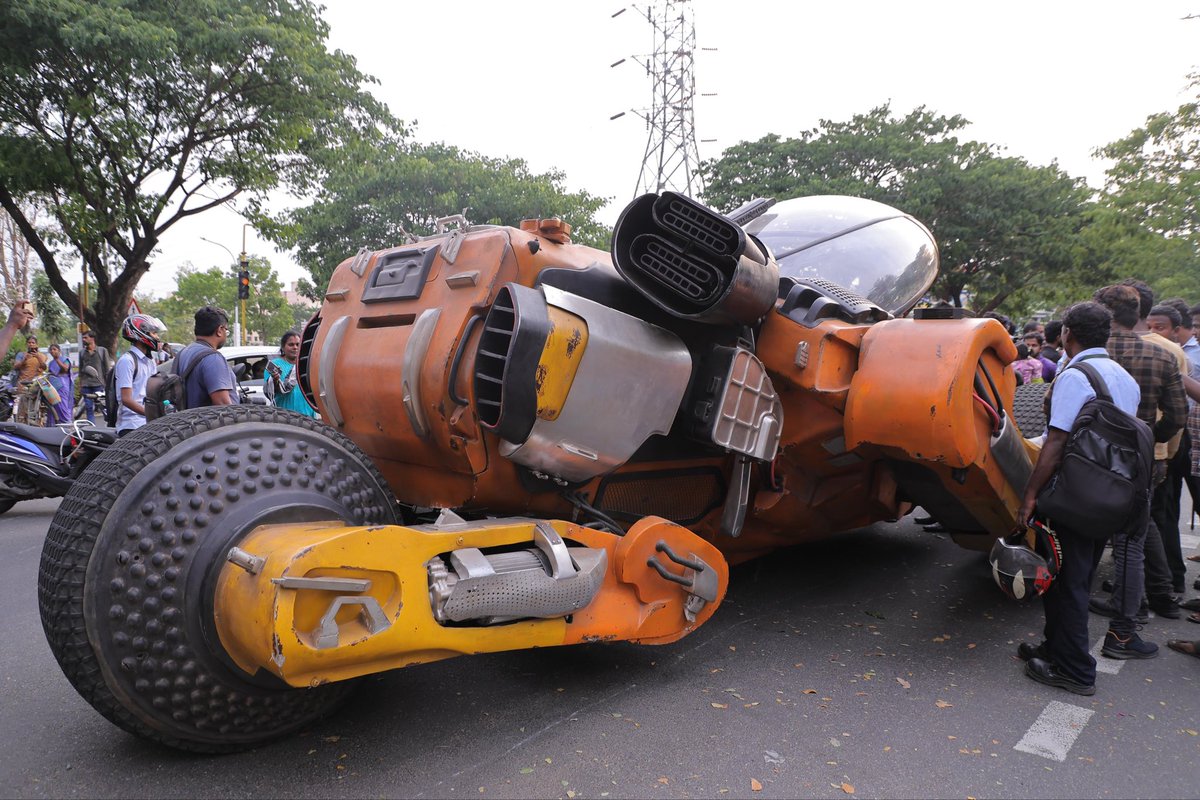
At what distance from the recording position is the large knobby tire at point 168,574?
2098mm

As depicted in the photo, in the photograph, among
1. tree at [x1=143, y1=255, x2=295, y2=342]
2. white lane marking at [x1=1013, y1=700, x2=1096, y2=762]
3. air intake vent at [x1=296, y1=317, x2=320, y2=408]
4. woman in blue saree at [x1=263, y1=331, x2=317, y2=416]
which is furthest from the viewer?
tree at [x1=143, y1=255, x2=295, y2=342]

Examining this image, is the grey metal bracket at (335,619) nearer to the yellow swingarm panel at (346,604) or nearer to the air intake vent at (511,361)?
the yellow swingarm panel at (346,604)

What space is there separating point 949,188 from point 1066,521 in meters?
20.0

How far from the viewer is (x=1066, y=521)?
309 centimetres

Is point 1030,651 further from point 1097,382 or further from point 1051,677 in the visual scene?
point 1097,382

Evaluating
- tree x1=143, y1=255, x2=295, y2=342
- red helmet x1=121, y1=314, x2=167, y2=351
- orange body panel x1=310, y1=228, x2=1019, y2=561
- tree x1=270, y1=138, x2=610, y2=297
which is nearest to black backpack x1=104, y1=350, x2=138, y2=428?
red helmet x1=121, y1=314, x2=167, y2=351

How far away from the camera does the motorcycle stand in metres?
6.14

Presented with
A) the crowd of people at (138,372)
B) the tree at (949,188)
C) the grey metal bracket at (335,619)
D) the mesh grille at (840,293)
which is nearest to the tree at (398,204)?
the tree at (949,188)

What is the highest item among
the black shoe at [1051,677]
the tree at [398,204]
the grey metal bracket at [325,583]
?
the tree at [398,204]

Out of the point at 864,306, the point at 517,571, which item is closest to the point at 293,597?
the point at 517,571

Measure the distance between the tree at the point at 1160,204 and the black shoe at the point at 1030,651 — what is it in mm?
17261

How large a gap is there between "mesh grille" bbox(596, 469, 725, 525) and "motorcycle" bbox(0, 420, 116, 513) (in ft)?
15.7

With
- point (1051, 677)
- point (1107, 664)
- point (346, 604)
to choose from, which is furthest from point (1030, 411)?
point (346, 604)

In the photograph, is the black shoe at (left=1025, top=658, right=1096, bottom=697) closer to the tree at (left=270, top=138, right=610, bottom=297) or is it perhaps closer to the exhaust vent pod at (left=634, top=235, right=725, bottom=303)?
the exhaust vent pod at (left=634, top=235, right=725, bottom=303)
